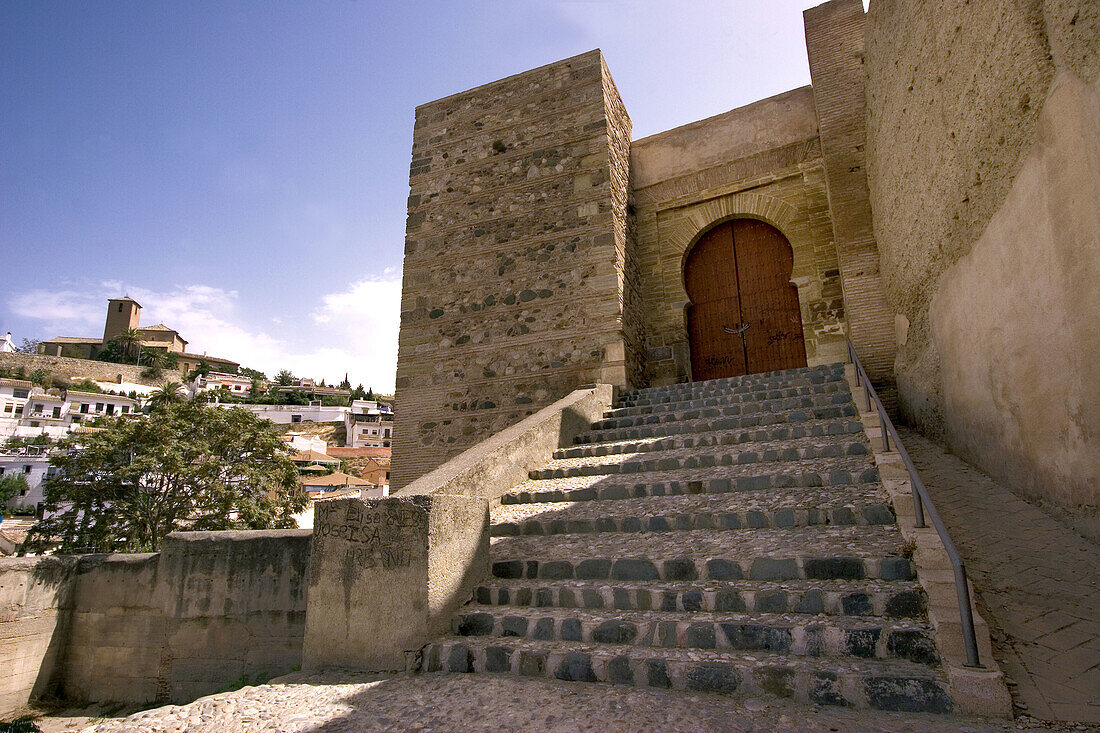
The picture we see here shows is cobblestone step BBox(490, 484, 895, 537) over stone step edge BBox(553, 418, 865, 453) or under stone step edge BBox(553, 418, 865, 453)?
under

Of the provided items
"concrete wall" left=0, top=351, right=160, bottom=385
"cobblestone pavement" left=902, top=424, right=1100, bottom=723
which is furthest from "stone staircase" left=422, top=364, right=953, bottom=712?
"concrete wall" left=0, top=351, right=160, bottom=385

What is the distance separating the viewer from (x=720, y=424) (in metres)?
6.39

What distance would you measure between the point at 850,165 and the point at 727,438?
515cm

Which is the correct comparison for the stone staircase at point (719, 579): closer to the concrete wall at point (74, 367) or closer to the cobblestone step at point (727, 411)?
the cobblestone step at point (727, 411)

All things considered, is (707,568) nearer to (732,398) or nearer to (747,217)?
(732,398)

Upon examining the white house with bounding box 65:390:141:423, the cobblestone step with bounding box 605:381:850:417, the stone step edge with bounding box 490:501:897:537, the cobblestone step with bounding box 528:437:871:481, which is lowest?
the stone step edge with bounding box 490:501:897:537

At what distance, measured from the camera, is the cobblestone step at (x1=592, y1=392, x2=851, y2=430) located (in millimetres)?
6375

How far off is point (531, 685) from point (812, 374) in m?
5.88

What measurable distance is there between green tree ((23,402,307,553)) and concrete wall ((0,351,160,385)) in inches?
2160

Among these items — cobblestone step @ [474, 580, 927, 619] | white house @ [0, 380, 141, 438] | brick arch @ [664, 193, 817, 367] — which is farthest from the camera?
white house @ [0, 380, 141, 438]

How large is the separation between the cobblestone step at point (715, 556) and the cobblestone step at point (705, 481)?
720mm

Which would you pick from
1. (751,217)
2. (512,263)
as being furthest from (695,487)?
(751,217)

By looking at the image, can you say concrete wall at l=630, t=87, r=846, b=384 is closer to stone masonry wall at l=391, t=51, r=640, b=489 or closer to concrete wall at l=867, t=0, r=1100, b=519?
stone masonry wall at l=391, t=51, r=640, b=489

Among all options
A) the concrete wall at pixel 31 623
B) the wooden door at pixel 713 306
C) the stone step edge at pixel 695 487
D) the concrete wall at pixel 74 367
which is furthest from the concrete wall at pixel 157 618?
the concrete wall at pixel 74 367
